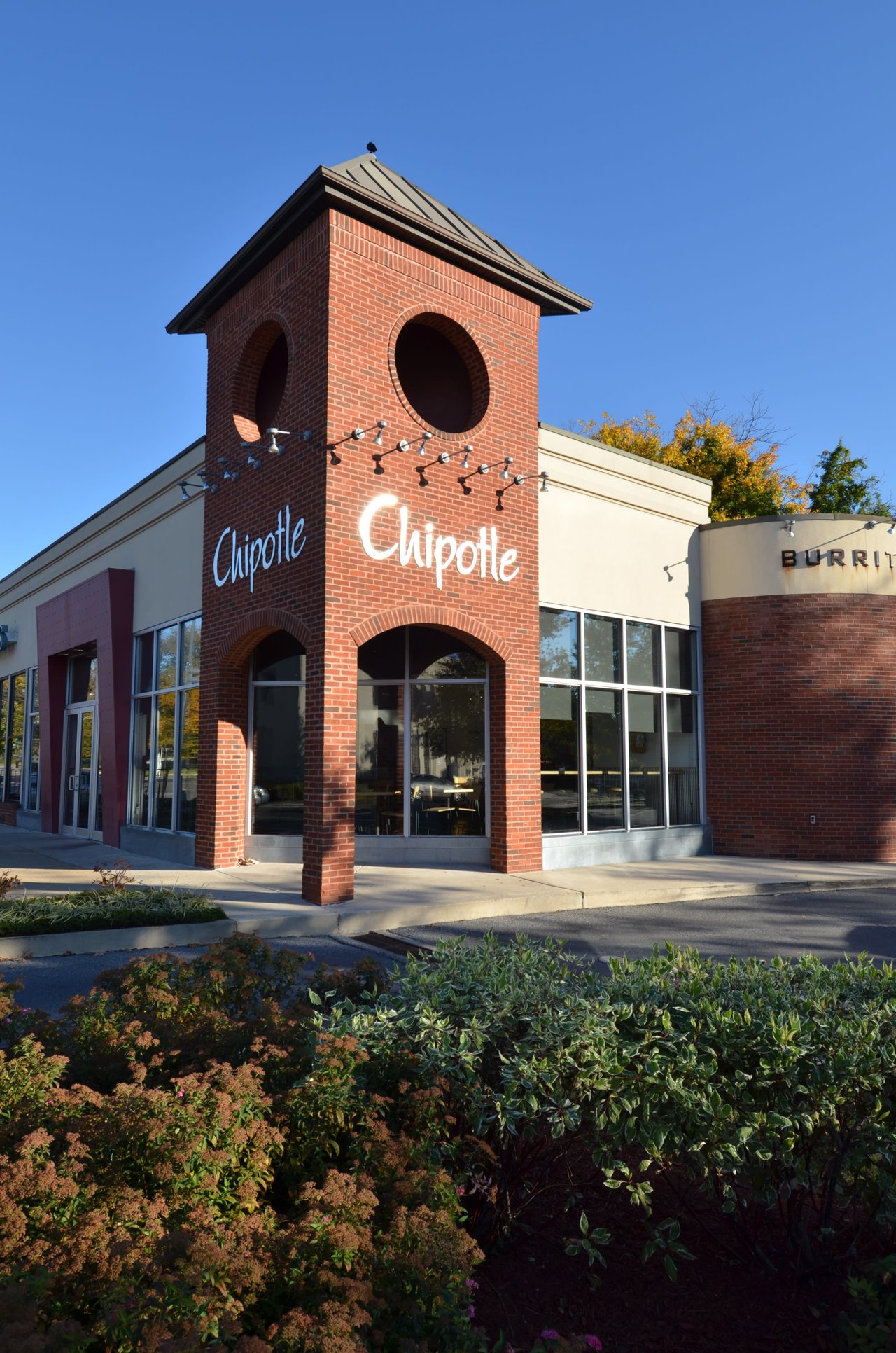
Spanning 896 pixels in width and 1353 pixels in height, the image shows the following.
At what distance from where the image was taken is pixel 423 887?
11664mm

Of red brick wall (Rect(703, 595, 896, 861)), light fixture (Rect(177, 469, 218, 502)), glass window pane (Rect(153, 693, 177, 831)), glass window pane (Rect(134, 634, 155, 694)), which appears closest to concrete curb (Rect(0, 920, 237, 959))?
glass window pane (Rect(153, 693, 177, 831))

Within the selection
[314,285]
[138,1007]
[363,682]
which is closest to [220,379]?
[314,285]

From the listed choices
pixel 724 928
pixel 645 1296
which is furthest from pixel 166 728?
pixel 645 1296

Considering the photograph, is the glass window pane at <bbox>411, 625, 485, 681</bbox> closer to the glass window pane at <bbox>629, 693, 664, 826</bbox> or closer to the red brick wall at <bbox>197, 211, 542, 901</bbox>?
the red brick wall at <bbox>197, 211, 542, 901</bbox>

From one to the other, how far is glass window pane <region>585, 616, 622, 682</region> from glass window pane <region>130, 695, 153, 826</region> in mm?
7779

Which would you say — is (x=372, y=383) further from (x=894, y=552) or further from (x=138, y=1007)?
(x=894, y=552)

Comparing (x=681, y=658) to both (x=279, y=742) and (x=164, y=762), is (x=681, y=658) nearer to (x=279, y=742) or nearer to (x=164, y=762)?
(x=279, y=742)

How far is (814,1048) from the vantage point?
10.5 feet

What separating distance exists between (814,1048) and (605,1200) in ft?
3.96

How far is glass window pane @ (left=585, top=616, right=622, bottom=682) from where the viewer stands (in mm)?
15344

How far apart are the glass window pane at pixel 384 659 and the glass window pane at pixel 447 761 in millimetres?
436

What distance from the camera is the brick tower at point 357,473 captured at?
1134 cm

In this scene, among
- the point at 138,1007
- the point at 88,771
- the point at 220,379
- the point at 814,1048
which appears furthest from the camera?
the point at 88,771

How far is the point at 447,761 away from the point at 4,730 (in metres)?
17.5
